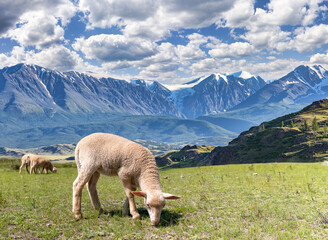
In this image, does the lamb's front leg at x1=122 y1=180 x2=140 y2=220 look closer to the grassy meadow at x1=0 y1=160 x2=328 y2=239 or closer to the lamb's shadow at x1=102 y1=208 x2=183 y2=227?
the grassy meadow at x1=0 y1=160 x2=328 y2=239

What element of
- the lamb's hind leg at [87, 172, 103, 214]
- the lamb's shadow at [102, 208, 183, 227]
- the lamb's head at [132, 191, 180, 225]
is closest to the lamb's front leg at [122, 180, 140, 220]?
the lamb's shadow at [102, 208, 183, 227]

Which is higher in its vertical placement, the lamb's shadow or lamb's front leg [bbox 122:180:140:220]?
lamb's front leg [bbox 122:180:140:220]

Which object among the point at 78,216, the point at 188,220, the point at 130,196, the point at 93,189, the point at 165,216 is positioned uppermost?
the point at 93,189

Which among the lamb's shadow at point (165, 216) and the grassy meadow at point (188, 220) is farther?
the lamb's shadow at point (165, 216)

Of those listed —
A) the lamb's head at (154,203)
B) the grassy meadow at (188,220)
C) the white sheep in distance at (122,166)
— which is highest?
the white sheep in distance at (122,166)

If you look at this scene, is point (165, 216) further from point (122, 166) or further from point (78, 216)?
point (78, 216)

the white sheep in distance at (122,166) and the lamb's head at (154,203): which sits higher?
the white sheep in distance at (122,166)

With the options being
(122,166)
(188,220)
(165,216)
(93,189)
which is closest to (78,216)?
(93,189)

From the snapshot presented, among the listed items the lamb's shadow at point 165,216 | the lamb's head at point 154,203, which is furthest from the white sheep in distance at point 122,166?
the lamb's shadow at point 165,216

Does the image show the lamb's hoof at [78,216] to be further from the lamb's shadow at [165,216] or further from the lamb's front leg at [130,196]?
the lamb's front leg at [130,196]

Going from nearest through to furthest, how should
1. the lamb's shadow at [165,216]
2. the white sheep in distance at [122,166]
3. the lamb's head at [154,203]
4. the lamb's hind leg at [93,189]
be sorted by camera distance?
the lamb's head at [154,203] < the lamb's shadow at [165,216] < the white sheep in distance at [122,166] < the lamb's hind leg at [93,189]

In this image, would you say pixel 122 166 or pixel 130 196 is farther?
pixel 122 166

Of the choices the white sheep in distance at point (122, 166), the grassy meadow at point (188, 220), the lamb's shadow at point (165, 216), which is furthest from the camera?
the white sheep in distance at point (122, 166)

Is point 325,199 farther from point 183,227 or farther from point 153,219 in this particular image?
point 153,219
